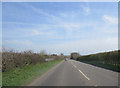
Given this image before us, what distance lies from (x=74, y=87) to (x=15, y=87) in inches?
138

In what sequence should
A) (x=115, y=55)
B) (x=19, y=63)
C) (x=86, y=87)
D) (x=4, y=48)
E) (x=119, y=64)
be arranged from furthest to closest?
1. (x=115, y=55)
2. (x=119, y=64)
3. (x=19, y=63)
4. (x=4, y=48)
5. (x=86, y=87)

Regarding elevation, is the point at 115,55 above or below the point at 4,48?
below

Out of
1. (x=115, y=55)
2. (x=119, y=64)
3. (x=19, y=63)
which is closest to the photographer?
(x=19, y=63)

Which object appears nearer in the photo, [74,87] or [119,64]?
[74,87]

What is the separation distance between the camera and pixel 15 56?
19.9m

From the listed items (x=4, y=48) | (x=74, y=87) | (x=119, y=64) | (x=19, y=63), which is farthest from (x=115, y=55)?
(x=74, y=87)

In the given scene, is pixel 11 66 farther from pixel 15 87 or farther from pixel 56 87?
pixel 56 87

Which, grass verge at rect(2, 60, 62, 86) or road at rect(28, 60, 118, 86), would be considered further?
grass verge at rect(2, 60, 62, 86)

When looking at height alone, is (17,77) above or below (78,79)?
above

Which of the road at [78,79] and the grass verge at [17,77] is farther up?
the grass verge at [17,77]

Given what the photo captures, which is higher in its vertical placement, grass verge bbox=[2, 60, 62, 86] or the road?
grass verge bbox=[2, 60, 62, 86]

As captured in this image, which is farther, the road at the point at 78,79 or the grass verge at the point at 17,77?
the grass verge at the point at 17,77

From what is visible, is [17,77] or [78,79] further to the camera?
[17,77]

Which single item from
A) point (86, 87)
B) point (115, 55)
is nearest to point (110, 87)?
point (86, 87)
